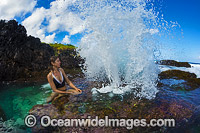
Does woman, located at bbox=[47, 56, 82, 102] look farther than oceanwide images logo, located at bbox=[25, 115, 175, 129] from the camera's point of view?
Yes

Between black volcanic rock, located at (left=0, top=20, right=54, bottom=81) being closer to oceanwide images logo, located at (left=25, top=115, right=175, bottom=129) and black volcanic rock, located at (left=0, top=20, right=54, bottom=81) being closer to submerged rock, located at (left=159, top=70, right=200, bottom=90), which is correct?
oceanwide images logo, located at (left=25, top=115, right=175, bottom=129)

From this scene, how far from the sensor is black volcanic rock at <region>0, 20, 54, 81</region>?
11703 millimetres

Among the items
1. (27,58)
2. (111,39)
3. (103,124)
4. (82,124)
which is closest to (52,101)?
(82,124)

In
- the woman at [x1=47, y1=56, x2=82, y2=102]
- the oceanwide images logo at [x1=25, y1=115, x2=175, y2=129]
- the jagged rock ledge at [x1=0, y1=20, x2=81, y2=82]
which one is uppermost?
the jagged rock ledge at [x1=0, y1=20, x2=81, y2=82]

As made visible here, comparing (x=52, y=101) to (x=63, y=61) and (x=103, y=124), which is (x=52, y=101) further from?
(x=63, y=61)

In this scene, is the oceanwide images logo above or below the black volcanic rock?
below

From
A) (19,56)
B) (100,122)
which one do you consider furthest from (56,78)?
(19,56)

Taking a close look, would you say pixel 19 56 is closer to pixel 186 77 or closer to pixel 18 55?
pixel 18 55

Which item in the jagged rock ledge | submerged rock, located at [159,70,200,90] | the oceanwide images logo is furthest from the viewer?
the jagged rock ledge

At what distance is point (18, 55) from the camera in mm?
12406

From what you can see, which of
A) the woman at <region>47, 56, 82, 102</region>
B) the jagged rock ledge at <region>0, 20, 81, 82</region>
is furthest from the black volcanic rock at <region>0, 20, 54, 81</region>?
the woman at <region>47, 56, 82, 102</region>

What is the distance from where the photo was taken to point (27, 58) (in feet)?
42.3

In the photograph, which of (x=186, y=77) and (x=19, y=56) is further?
(x=19, y=56)

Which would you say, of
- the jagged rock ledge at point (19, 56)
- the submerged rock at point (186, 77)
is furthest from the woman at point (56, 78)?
the submerged rock at point (186, 77)
